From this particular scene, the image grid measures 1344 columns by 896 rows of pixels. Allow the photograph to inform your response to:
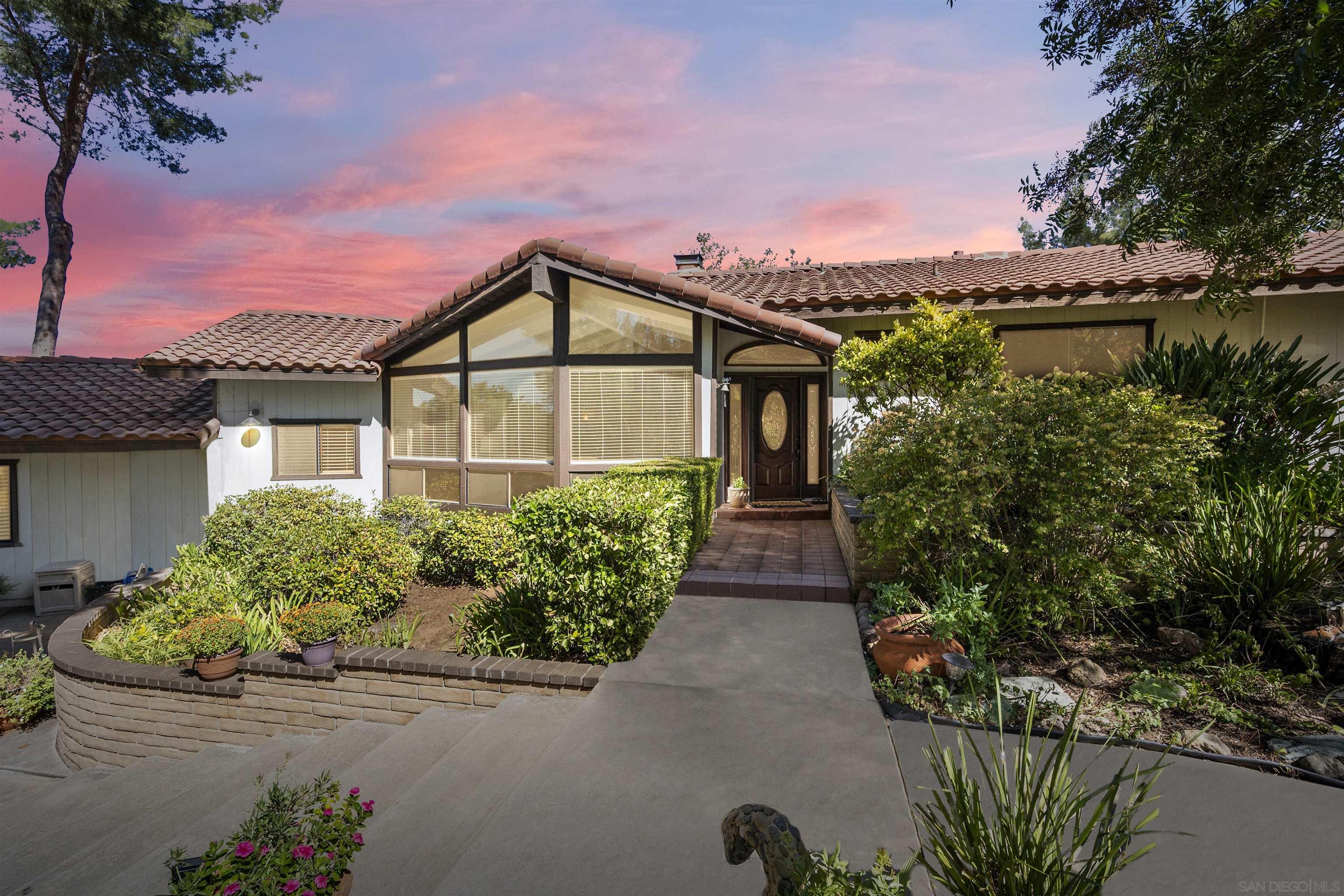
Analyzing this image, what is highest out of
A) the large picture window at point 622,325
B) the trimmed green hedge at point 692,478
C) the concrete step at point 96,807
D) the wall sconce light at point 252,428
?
the large picture window at point 622,325

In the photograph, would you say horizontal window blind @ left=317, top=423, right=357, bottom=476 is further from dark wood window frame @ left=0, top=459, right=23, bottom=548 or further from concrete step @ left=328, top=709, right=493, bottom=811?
concrete step @ left=328, top=709, right=493, bottom=811

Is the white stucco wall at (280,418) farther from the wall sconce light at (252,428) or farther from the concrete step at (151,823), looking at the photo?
the concrete step at (151,823)

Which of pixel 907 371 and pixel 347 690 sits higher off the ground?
pixel 907 371

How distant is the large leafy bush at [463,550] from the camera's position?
7938 millimetres

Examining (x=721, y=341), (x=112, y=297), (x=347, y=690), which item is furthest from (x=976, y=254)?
(x=112, y=297)

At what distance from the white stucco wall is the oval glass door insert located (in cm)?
725

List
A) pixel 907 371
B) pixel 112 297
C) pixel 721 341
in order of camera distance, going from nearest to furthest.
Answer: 1. pixel 907 371
2. pixel 721 341
3. pixel 112 297

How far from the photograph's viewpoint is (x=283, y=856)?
7.47 feet

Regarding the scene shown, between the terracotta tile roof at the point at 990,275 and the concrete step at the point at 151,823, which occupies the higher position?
the terracotta tile roof at the point at 990,275

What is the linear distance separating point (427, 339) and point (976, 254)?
11634 millimetres

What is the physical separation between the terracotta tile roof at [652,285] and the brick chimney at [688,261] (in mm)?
5528

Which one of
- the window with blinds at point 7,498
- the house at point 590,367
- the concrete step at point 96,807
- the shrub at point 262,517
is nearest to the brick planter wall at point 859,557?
the house at point 590,367

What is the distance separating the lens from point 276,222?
38.5 feet

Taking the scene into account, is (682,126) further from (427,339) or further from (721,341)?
(427,339)
